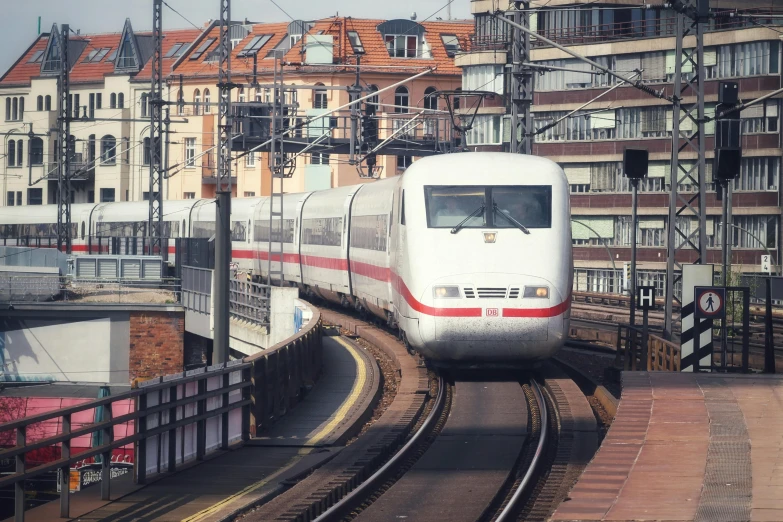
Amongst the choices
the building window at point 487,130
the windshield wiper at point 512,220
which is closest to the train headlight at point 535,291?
the windshield wiper at point 512,220

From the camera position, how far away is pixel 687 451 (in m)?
9.99

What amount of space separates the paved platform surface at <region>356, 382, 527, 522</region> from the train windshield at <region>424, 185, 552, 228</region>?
2486 millimetres

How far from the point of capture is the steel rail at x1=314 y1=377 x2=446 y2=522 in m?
11.0

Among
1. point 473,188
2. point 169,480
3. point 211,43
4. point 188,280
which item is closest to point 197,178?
point 211,43

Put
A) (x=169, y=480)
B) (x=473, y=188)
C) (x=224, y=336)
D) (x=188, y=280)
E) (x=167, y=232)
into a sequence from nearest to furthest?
(x=169, y=480) < (x=224, y=336) < (x=473, y=188) < (x=188, y=280) < (x=167, y=232)

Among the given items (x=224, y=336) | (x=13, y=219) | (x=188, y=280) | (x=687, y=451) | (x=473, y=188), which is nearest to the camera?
(x=687, y=451)

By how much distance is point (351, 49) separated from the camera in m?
79.2

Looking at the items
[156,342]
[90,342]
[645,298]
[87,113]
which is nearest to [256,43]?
[87,113]

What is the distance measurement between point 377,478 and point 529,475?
4.76 feet

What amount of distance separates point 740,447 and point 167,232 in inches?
2055

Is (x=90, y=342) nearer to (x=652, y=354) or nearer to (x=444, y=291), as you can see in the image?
(x=652, y=354)

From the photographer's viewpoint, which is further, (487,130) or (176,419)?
(487,130)

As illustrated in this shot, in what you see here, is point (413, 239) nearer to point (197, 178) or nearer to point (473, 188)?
point (473, 188)

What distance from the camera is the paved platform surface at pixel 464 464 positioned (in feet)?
37.3
